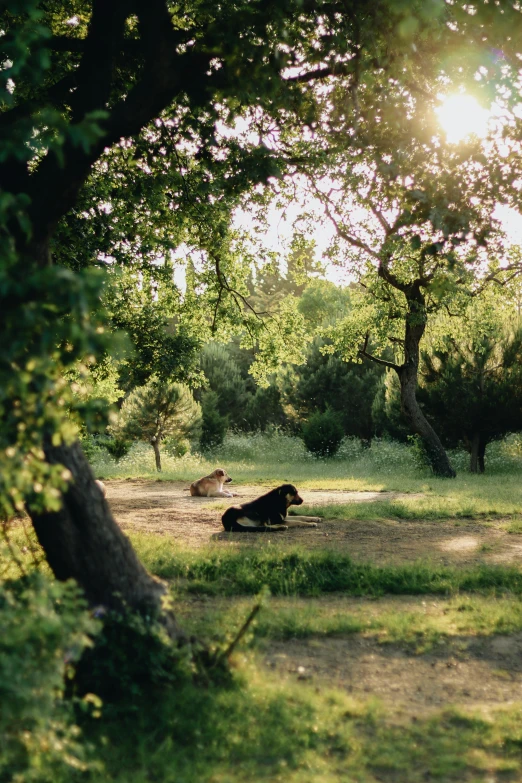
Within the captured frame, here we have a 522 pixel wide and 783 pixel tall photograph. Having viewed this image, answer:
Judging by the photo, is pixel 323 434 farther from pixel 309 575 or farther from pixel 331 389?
pixel 309 575

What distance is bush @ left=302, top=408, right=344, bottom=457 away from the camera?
33.8 m

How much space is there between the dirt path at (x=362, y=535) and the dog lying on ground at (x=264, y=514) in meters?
0.27

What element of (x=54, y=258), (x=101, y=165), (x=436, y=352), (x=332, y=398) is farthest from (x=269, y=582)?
(x=332, y=398)

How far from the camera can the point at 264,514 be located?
12.2 m

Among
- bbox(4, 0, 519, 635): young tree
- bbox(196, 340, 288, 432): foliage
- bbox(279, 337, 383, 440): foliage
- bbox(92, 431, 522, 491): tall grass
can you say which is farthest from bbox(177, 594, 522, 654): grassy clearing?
bbox(196, 340, 288, 432): foliage

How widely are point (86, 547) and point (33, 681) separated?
69.2 inches

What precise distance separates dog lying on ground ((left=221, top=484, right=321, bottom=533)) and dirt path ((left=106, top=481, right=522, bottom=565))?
0.27 m

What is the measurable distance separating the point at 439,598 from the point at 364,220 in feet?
49.4

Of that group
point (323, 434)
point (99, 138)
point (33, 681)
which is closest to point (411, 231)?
point (99, 138)

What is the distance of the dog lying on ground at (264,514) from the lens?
39.4 feet

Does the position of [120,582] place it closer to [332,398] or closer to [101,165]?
[101,165]

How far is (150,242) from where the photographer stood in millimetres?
12523

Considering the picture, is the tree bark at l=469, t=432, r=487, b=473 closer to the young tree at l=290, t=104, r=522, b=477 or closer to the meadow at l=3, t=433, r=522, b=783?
the young tree at l=290, t=104, r=522, b=477

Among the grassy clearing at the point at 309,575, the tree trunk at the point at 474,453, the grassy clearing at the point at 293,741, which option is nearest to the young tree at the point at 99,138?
the grassy clearing at the point at 293,741
